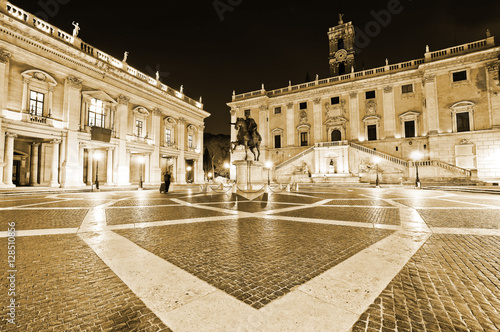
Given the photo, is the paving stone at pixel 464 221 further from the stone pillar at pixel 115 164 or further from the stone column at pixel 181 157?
the stone column at pixel 181 157

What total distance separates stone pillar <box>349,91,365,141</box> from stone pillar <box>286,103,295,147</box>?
903cm

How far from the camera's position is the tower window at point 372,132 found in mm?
31259

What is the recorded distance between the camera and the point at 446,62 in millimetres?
26125

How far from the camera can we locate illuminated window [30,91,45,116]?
16.9m

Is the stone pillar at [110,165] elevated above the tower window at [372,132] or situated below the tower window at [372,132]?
below

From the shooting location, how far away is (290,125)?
1449 inches

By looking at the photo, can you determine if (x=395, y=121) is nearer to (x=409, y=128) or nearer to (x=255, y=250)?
(x=409, y=128)

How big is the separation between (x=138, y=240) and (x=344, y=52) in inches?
1875

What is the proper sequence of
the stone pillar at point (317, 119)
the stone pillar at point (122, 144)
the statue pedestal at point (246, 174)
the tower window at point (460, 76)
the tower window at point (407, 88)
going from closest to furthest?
the statue pedestal at point (246, 174) → the stone pillar at point (122, 144) → the tower window at point (460, 76) → the tower window at point (407, 88) → the stone pillar at point (317, 119)

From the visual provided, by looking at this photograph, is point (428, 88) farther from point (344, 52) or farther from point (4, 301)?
point (4, 301)

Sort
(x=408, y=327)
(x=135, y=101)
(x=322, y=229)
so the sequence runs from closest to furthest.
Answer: (x=408, y=327)
(x=322, y=229)
(x=135, y=101)

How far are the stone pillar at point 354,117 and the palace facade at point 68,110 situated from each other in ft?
87.5

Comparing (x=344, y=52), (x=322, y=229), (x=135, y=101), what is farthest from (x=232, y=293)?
(x=344, y=52)

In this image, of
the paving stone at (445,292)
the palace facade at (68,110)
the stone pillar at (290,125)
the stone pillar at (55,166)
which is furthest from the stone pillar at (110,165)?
the stone pillar at (290,125)
